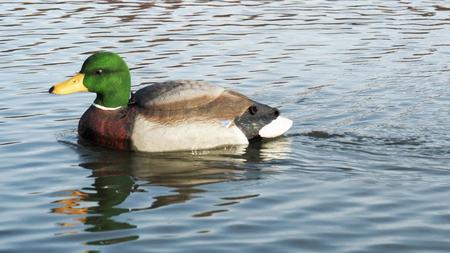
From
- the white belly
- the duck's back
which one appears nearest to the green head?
the duck's back

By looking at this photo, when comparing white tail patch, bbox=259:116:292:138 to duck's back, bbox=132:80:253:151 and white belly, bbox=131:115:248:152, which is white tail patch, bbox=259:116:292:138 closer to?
duck's back, bbox=132:80:253:151

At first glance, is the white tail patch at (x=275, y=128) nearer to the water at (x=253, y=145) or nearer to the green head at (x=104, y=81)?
the water at (x=253, y=145)

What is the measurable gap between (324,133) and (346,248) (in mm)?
3850

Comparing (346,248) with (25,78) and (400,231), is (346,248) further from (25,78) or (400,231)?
(25,78)

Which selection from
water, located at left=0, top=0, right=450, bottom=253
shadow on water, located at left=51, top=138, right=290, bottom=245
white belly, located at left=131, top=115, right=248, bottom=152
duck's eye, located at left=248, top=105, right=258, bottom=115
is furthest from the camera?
duck's eye, located at left=248, top=105, right=258, bottom=115

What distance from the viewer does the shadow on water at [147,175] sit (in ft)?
29.4

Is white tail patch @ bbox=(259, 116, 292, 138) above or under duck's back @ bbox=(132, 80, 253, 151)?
under

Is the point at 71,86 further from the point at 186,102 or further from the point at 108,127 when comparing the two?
the point at 186,102

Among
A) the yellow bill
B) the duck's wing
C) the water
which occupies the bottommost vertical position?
the water

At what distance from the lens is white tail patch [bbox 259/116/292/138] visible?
453 inches

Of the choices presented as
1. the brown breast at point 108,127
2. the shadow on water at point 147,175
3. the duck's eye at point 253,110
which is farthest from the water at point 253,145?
the duck's eye at point 253,110

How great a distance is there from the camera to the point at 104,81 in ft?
37.7

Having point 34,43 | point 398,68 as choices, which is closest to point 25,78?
point 34,43

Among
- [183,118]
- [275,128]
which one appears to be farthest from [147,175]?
[275,128]
